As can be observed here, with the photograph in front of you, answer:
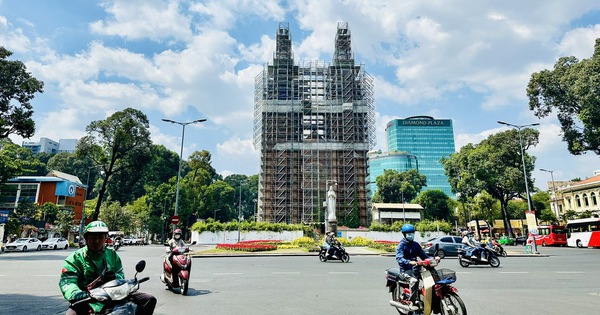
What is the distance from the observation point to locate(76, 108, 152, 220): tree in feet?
127

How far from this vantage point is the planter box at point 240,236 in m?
36.2

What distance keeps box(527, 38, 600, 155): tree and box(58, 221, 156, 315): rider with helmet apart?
32.2 m

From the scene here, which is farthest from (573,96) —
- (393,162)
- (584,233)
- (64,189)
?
(393,162)

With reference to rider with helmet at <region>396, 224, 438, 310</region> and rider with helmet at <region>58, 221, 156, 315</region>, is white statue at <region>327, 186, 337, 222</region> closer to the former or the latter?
rider with helmet at <region>396, 224, 438, 310</region>

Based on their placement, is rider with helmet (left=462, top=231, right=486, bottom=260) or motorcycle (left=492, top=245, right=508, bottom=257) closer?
rider with helmet (left=462, top=231, right=486, bottom=260)

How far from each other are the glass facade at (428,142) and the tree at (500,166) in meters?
86.4

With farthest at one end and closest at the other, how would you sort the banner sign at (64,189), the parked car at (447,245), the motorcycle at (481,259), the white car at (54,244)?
the banner sign at (64,189) → the white car at (54,244) → the parked car at (447,245) → the motorcycle at (481,259)

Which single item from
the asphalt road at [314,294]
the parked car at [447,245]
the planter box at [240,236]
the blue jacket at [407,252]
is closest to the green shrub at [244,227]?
the planter box at [240,236]

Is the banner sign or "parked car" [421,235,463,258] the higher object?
the banner sign

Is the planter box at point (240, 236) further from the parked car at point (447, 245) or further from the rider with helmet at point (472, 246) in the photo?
the rider with helmet at point (472, 246)

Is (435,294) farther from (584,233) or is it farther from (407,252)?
(584,233)

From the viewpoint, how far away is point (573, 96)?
2816 centimetres

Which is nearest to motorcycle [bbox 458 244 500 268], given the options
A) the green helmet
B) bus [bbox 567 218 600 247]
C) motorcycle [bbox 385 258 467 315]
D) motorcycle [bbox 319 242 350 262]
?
motorcycle [bbox 319 242 350 262]

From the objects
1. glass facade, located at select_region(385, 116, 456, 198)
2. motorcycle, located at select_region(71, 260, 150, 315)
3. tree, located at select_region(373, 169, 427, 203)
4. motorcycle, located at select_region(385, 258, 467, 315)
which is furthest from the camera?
glass facade, located at select_region(385, 116, 456, 198)
